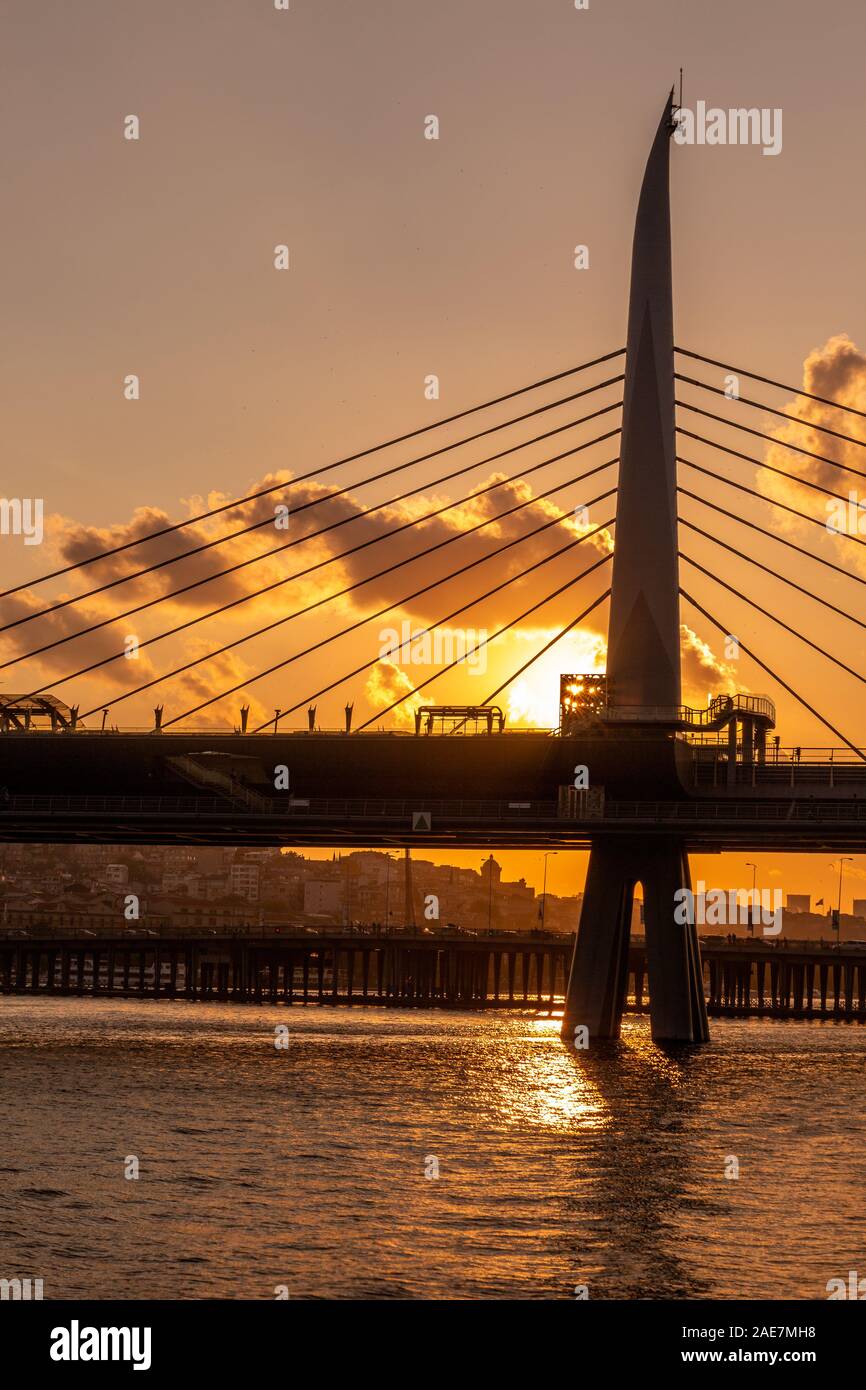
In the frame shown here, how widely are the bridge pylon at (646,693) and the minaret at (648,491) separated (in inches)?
1.8

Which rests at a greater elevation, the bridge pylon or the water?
the bridge pylon

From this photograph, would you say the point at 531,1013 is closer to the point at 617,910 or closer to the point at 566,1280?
the point at 617,910

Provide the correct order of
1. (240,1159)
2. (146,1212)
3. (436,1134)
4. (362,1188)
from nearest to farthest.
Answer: (146,1212)
(362,1188)
(240,1159)
(436,1134)

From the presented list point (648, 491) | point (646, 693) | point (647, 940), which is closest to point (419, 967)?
point (647, 940)

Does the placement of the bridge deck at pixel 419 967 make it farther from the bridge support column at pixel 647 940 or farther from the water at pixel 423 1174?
the water at pixel 423 1174

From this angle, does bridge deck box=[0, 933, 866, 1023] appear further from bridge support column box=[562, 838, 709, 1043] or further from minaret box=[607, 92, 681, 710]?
minaret box=[607, 92, 681, 710]

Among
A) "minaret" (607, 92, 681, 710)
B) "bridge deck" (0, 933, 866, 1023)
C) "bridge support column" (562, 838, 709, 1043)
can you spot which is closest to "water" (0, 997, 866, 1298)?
"bridge support column" (562, 838, 709, 1043)

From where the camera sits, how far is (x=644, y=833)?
77688 millimetres

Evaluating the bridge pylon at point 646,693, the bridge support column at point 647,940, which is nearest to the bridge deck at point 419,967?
the bridge support column at point 647,940

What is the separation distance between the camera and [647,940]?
79500 millimetres

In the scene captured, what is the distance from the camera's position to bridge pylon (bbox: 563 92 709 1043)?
79.3m

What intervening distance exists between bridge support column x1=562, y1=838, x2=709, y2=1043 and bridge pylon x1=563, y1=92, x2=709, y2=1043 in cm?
4
